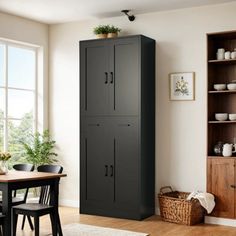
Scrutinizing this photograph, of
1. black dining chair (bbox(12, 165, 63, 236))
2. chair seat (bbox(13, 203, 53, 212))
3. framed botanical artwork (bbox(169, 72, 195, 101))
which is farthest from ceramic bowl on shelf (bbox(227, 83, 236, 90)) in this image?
chair seat (bbox(13, 203, 53, 212))

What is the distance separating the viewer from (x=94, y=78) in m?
6.46

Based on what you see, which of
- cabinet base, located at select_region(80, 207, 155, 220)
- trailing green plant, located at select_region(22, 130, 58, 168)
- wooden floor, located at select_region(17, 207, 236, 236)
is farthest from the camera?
trailing green plant, located at select_region(22, 130, 58, 168)

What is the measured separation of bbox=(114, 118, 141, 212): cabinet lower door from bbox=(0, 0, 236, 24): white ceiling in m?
1.48

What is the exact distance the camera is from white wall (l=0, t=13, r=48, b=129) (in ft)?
21.8

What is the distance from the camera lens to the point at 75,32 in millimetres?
7168

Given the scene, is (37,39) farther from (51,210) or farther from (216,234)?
(216,234)

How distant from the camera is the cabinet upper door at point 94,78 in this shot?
20.9 feet

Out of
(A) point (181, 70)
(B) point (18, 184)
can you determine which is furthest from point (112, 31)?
(B) point (18, 184)

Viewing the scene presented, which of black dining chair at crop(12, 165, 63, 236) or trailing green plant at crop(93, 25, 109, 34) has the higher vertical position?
trailing green plant at crop(93, 25, 109, 34)

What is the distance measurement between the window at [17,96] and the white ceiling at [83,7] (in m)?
0.60

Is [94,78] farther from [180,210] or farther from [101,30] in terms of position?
[180,210]

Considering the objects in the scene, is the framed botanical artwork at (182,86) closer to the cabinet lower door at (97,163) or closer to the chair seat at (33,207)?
the cabinet lower door at (97,163)

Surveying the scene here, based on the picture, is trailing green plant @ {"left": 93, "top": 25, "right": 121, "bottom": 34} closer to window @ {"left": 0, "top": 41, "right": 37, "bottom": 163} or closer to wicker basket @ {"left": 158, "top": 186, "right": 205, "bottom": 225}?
window @ {"left": 0, "top": 41, "right": 37, "bottom": 163}

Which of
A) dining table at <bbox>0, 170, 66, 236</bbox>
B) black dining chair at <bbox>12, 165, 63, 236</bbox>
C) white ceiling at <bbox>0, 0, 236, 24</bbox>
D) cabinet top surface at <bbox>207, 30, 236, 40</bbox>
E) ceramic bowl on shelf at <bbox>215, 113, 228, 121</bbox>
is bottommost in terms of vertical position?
black dining chair at <bbox>12, 165, 63, 236</bbox>
